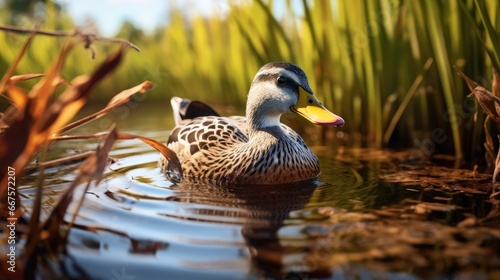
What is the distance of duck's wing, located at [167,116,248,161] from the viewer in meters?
3.97

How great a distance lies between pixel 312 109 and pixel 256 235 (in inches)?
54.8

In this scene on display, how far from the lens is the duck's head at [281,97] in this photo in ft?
11.7

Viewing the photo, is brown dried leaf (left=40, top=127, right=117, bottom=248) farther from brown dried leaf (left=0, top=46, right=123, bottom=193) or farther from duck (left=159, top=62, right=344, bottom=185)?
duck (left=159, top=62, right=344, bottom=185)

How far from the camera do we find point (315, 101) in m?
3.58

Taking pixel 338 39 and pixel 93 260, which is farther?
Result: pixel 338 39

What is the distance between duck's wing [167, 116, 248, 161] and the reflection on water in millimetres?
573

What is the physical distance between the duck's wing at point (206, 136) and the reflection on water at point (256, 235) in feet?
1.88

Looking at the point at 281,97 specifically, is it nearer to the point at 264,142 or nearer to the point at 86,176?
the point at 264,142

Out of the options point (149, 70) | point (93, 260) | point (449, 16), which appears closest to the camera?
point (93, 260)

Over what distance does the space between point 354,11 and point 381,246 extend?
3088 millimetres

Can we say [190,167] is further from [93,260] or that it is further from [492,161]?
[492,161]

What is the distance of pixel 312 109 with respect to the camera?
3555 millimetres

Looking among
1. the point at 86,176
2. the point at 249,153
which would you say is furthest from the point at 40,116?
the point at 249,153

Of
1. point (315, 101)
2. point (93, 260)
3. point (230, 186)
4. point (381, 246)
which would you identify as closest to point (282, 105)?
point (315, 101)
